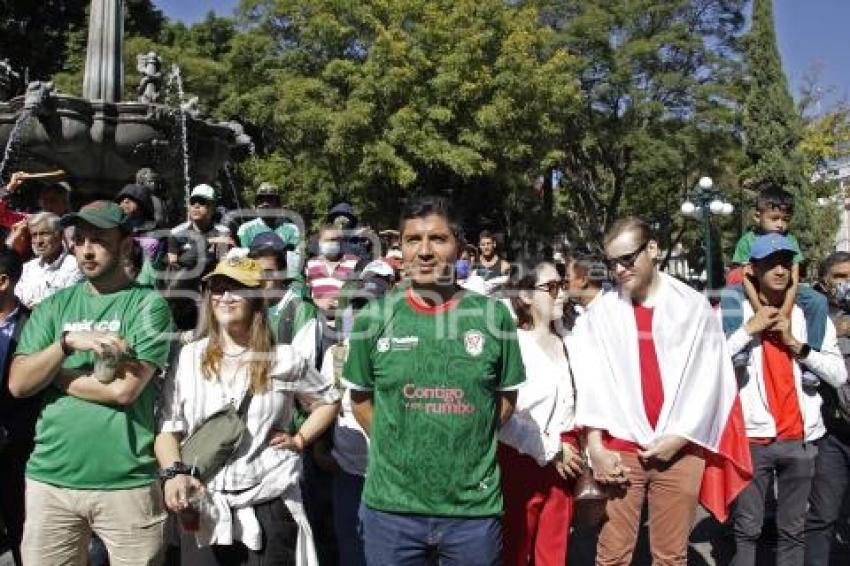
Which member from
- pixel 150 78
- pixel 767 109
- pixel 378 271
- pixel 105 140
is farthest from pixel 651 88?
pixel 378 271

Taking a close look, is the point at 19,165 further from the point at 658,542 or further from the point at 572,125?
the point at 572,125

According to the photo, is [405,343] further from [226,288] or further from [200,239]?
[200,239]

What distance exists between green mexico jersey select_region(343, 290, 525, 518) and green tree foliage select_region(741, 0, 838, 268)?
33818 millimetres

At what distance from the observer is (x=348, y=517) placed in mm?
4539

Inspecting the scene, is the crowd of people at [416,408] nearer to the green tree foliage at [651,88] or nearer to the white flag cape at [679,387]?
the white flag cape at [679,387]

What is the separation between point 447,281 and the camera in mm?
3326

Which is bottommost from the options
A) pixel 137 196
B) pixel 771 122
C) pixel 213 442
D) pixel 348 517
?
pixel 348 517

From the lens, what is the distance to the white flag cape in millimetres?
A: 3982

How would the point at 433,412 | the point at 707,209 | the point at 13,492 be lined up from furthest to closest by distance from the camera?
the point at 707,209
the point at 13,492
the point at 433,412

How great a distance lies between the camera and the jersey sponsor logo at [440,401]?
124 inches

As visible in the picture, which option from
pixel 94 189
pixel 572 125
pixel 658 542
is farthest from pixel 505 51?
pixel 658 542

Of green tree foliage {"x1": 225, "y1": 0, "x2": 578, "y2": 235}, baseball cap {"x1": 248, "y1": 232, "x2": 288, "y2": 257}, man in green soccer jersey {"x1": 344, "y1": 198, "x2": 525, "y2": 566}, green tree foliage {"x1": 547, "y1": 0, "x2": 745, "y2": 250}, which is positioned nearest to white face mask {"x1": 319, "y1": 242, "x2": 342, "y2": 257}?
baseball cap {"x1": 248, "y1": 232, "x2": 288, "y2": 257}

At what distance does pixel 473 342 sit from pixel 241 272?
1058 mm

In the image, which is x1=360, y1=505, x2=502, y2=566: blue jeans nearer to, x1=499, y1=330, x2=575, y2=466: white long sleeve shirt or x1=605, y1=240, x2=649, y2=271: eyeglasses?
x1=499, y1=330, x2=575, y2=466: white long sleeve shirt
